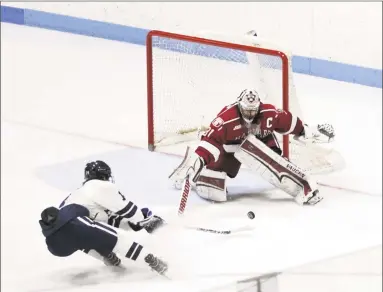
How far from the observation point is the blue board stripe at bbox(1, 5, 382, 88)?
4457 millimetres

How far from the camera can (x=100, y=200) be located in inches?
109

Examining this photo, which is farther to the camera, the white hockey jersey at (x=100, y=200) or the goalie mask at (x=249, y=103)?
the goalie mask at (x=249, y=103)

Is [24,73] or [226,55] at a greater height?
[226,55]

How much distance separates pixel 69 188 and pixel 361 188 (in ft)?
3.03

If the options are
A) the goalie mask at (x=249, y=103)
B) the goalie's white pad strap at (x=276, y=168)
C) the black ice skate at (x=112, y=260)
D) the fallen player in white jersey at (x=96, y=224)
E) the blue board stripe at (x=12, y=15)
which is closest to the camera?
the fallen player in white jersey at (x=96, y=224)

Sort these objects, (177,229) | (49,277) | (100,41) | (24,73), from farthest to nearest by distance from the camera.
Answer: (100,41), (24,73), (177,229), (49,277)

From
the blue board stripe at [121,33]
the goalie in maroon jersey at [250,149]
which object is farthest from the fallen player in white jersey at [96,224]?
the blue board stripe at [121,33]

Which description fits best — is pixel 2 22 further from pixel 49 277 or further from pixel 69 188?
pixel 49 277

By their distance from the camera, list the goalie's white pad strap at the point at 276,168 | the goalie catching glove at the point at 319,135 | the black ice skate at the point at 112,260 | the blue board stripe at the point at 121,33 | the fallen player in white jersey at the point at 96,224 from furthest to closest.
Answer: the blue board stripe at the point at 121,33 → the goalie catching glove at the point at 319,135 → the goalie's white pad strap at the point at 276,168 → the black ice skate at the point at 112,260 → the fallen player in white jersey at the point at 96,224

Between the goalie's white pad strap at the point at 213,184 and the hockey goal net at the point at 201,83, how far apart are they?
11.6 inches

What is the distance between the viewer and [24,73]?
500cm

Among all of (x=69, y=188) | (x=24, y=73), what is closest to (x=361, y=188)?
(x=69, y=188)

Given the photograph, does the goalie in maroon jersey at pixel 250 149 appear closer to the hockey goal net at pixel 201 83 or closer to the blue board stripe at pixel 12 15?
the hockey goal net at pixel 201 83

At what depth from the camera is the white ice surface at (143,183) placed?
288 centimetres
